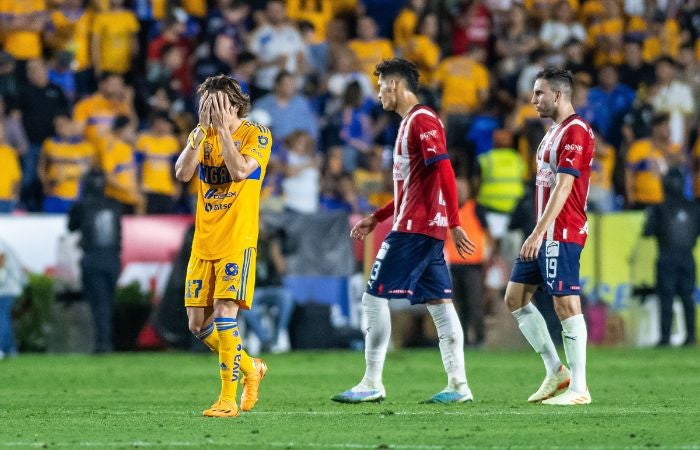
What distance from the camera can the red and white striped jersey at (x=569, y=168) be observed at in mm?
10305

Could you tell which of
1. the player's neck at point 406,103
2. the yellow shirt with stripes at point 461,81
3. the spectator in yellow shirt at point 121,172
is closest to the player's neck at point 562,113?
the player's neck at point 406,103

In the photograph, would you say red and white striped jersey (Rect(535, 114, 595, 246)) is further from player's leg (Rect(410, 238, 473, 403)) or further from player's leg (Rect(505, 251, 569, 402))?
player's leg (Rect(410, 238, 473, 403))

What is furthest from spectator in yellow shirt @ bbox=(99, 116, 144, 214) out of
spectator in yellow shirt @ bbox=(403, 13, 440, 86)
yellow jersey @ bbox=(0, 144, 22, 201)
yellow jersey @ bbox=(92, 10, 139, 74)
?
spectator in yellow shirt @ bbox=(403, 13, 440, 86)

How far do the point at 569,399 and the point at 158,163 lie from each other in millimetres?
10124

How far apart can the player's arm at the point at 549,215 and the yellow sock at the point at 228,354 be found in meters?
2.12

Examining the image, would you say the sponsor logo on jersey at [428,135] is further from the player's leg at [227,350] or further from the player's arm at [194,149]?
the player's leg at [227,350]

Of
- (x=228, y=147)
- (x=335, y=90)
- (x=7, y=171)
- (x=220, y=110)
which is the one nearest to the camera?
(x=228, y=147)

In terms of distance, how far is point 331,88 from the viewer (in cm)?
2191

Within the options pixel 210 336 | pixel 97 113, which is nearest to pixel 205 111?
pixel 210 336

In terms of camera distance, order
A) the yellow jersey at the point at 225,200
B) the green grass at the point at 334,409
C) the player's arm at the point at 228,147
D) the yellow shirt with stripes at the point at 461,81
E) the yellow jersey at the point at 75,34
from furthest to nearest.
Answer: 1. the yellow shirt with stripes at the point at 461,81
2. the yellow jersey at the point at 75,34
3. the yellow jersey at the point at 225,200
4. the player's arm at the point at 228,147
5. the green grass at the point at 334,409

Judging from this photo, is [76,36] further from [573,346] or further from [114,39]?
[573,346]

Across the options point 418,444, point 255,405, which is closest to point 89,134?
point 255,405

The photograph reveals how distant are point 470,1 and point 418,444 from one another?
17040 millimetres

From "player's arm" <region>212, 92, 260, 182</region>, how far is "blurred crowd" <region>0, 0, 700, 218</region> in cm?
982
